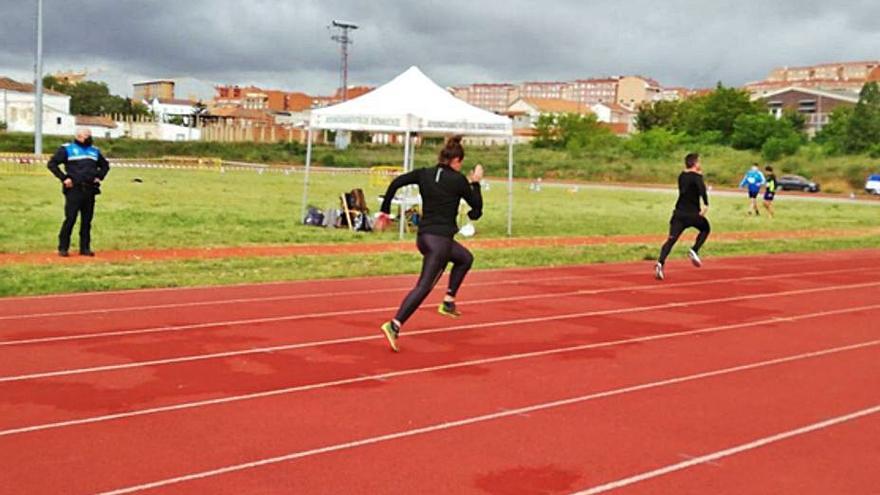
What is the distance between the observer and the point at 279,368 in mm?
7902

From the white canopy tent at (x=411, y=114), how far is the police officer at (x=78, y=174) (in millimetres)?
6494

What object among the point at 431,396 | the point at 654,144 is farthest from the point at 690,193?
the point at 654,144

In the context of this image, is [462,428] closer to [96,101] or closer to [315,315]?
[315,315]

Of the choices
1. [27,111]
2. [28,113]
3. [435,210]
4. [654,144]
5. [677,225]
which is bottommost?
[677,225]

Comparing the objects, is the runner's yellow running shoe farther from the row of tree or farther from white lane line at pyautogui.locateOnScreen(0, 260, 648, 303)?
the row of tree

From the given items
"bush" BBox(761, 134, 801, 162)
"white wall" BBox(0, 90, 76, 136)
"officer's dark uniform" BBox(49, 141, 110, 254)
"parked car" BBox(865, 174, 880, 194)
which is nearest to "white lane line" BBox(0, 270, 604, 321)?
"officer's dark uniform" BBox(49, 141, 110, 254)

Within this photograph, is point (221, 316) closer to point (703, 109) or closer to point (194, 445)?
point (194, 445)

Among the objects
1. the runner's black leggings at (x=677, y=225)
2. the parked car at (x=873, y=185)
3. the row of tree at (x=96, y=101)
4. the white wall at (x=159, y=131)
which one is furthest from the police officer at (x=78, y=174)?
the row of tree at (x=96, y=101)

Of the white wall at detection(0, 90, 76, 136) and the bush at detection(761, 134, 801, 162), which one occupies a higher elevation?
the white wall at detection(0, 90, 76, 136)

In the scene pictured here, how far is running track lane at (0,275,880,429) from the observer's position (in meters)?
6.67

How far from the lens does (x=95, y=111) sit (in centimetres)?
13088

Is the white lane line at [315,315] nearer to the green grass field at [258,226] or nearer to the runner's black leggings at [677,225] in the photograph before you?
the runner's black leggings at [677,225]

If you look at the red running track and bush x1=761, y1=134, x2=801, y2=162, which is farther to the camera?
bush x1=761, y1=134, x2=801, y2=162

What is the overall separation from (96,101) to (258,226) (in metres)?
118
